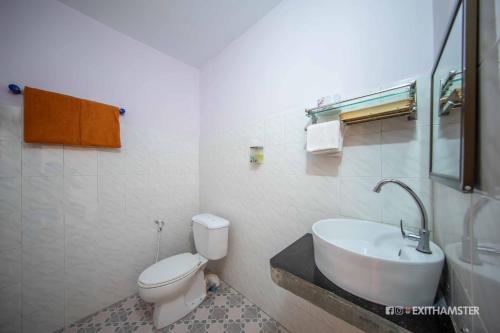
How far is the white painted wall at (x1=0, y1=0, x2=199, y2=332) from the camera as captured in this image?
1062 mm

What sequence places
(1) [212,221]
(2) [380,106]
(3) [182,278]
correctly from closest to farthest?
(2) [380,106] < (3) [182,278] < (1) [212,221]

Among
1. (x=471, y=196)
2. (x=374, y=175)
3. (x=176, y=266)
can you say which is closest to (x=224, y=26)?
(x=374, y=175)

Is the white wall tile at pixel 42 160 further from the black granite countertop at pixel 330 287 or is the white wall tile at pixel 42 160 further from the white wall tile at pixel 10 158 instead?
the black granite countertop at pixel 330 287

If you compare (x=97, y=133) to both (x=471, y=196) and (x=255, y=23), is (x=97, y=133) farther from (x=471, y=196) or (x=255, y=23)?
(x=471, y=196)

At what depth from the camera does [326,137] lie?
905 millimetres

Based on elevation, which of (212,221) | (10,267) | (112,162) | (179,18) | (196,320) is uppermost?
(179,18)

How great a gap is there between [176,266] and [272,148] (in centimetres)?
122

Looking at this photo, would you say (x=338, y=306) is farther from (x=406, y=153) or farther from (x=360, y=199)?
(x=406, y=153)

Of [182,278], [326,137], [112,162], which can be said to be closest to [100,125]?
[112,162]

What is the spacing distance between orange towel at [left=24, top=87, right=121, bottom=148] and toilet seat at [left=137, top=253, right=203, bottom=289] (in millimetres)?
1037

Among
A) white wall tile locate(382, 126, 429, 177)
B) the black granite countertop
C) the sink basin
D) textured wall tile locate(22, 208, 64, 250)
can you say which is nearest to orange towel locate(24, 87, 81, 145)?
textured wall tile locate(22, 208, 64, 250)

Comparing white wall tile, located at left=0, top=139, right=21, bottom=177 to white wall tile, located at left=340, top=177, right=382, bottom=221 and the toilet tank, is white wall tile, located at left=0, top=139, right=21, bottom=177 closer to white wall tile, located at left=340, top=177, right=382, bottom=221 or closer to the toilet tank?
the toilet tank

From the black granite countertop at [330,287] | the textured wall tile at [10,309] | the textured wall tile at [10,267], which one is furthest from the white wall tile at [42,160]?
the black granite countertop at [330,287]

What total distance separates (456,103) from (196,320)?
6.13 feet
